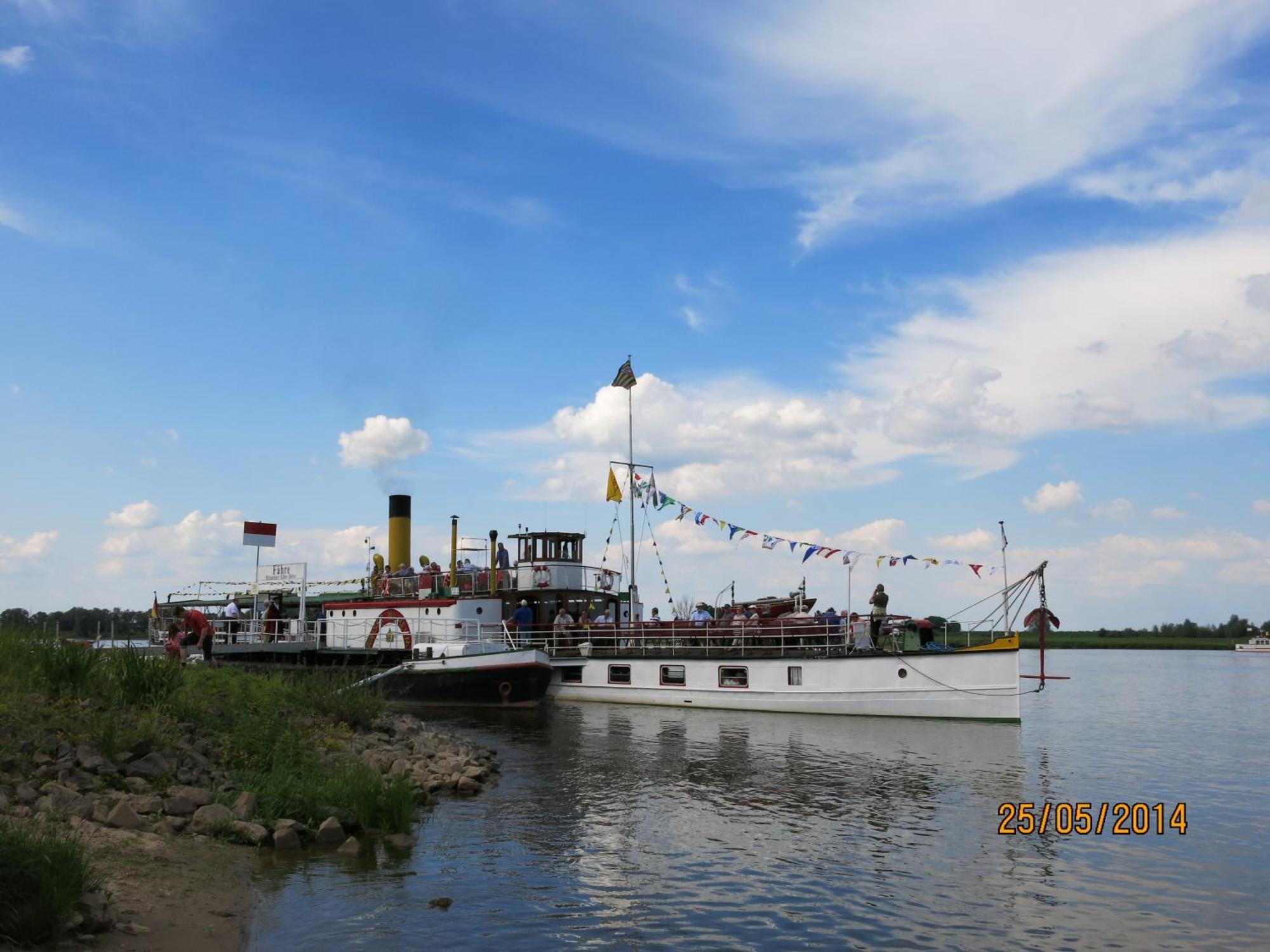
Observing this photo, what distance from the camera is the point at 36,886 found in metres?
7.48

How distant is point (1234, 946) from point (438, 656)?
2633 cm

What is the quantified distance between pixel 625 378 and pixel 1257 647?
10103 centimetres

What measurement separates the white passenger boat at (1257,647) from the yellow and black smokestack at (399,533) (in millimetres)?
103794

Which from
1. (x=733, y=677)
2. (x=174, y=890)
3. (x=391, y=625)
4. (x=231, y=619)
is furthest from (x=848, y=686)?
(x=174, y=890)

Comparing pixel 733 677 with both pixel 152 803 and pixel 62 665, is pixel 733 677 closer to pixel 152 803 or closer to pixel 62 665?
pixel 62 665

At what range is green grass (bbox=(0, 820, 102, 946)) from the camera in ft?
23.6

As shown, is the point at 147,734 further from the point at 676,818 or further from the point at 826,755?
the point at 826,755

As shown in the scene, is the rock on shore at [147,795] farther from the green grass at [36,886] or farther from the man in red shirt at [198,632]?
the man in red shirt at [198,632]

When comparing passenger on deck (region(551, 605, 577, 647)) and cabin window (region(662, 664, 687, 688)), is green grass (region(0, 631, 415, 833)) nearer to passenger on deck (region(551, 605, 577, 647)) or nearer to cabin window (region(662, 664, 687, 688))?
cabin window (region(662, 664, 687, 688))

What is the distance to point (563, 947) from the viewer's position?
9445 mm

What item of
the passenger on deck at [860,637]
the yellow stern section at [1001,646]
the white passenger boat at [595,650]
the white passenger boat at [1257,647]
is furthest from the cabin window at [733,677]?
the white passenger boat at [1257,647]

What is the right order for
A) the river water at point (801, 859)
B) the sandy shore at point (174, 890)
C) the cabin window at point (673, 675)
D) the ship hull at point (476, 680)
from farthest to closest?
the cabin window at point (673, 675) < the ship hull at point (476, 680) < the river water at point (801, 859) < the sandy shore at point (174, 890)
